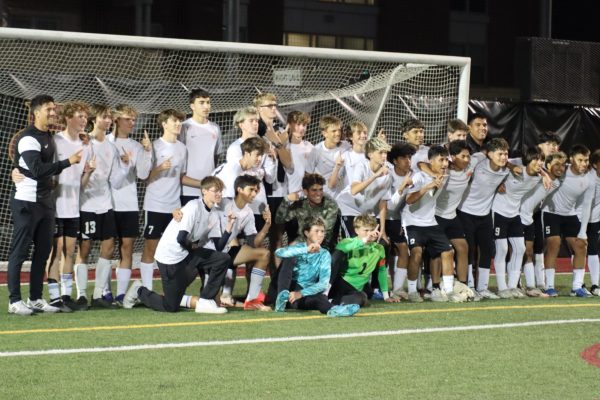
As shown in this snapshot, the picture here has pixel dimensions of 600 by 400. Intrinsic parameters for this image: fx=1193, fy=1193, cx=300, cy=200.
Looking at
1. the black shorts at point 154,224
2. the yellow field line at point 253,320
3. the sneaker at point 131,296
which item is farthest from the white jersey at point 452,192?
the sneaker at point 131,296

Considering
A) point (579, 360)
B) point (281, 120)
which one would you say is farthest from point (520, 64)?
point (579, 360)

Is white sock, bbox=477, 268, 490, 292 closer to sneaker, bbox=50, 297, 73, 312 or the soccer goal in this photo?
the soccer goal

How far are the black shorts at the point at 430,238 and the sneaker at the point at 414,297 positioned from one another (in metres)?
0.43

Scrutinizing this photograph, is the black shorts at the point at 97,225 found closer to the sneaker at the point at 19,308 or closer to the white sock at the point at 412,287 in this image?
the sneaker at the point at 19,308

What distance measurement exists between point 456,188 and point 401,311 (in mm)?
1771

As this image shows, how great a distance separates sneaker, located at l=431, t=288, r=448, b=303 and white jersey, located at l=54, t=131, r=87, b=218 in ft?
11.4

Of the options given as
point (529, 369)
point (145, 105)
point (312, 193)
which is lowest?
point (529, 369)

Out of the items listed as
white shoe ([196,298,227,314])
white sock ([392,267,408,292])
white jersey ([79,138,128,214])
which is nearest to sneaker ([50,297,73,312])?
white jersey ([79,138,128,214])

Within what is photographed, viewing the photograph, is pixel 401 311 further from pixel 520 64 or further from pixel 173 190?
pixel 520 64

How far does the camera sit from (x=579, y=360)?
26.4 feet

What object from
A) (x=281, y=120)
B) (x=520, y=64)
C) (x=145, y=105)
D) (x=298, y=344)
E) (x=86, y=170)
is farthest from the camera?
(x=520, y=64)

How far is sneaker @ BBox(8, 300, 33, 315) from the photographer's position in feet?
32.6

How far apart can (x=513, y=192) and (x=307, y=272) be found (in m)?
2.76

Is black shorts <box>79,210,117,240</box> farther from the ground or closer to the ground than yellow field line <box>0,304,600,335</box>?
farther from the ground
